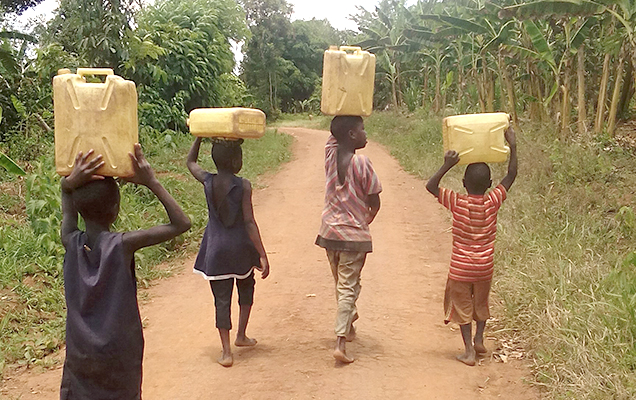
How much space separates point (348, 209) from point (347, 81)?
32.6 inches

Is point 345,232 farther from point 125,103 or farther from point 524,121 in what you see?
point 524,121

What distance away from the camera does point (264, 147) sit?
608 inches

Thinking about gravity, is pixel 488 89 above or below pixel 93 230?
below

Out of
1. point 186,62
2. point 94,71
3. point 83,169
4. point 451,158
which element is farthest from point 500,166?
point 186,62

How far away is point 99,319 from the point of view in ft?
8.07

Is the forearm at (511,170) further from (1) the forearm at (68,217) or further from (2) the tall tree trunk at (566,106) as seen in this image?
(2) the tall tree trunk at (566,106)

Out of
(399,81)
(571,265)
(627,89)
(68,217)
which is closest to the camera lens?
(68,217)

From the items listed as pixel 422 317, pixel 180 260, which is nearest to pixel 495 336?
pixel 422 317

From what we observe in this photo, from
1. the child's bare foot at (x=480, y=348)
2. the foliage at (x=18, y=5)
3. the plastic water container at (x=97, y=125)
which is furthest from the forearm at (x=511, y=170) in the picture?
the foliage at (x=18, y=5)

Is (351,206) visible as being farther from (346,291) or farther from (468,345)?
(468,345)

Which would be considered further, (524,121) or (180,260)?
(524,121)

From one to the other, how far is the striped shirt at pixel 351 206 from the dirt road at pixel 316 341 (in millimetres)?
812

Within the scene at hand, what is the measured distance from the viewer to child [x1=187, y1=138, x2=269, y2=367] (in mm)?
3947

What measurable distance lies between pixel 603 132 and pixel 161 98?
9.83 meters
